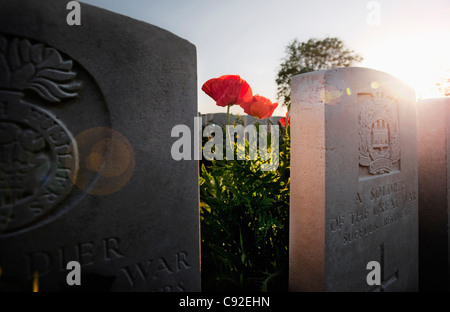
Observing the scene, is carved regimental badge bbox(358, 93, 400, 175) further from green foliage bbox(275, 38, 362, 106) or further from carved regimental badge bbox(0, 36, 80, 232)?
green foliage bbox(275, 38, 362, 106)

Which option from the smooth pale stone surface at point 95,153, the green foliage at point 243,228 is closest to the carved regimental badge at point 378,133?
the green foliage at point 243,228

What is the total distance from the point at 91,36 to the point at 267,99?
1.10m

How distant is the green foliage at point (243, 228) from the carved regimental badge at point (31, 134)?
3.11 ft

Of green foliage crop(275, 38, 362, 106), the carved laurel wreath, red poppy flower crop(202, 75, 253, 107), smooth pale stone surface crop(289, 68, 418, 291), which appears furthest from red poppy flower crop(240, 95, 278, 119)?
green foliage crop(275, 38, 362, 106)

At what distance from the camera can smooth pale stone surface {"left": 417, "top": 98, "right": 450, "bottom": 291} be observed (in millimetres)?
2234

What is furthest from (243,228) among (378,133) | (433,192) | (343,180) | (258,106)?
(433,192)

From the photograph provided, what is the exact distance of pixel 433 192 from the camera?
2.31 meters

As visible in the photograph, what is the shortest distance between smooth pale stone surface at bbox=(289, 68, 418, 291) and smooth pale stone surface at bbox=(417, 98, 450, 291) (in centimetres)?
66

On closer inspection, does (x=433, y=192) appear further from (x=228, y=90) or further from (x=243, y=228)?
(x=228, y=90)

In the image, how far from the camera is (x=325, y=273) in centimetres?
141

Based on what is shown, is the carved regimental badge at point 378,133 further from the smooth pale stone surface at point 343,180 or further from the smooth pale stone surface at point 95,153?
the smooth pale stone surface at point 95,153

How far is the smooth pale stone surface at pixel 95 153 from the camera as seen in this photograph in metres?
0.81

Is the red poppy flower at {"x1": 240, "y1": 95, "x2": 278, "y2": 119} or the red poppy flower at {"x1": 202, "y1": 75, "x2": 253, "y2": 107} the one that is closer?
the red poppy flower at {"x1": 202, "y1": 75, "x2": 253, "y2": 107}
